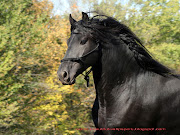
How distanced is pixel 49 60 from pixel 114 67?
618 cm

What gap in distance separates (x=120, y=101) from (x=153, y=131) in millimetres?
557

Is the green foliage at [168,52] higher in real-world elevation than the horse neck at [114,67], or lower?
lower

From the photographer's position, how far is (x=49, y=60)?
8.48m

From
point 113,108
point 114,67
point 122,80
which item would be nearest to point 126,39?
point 114,67

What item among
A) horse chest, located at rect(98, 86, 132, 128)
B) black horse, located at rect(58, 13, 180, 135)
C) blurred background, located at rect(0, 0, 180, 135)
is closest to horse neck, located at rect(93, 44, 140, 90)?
black horse, located at rect(58, 13, 180, 135)

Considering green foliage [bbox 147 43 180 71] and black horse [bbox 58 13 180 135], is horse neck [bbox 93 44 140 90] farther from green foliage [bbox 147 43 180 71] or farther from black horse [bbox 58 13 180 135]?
green foliage [bbox 147 43 180 71]

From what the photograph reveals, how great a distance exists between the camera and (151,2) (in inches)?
410

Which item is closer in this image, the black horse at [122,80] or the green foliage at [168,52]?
the black horse at [122,80]

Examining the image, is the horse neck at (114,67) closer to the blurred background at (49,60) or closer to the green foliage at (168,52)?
the blurred background at (49,60)

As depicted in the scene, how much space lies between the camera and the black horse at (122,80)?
8.10ft

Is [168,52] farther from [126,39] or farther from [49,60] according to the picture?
[126,39]

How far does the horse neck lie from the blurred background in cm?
330

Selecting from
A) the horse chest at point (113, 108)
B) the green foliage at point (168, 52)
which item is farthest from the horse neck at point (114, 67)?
the green foliage at point (168, 52)

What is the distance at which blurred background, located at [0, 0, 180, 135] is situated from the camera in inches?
272
